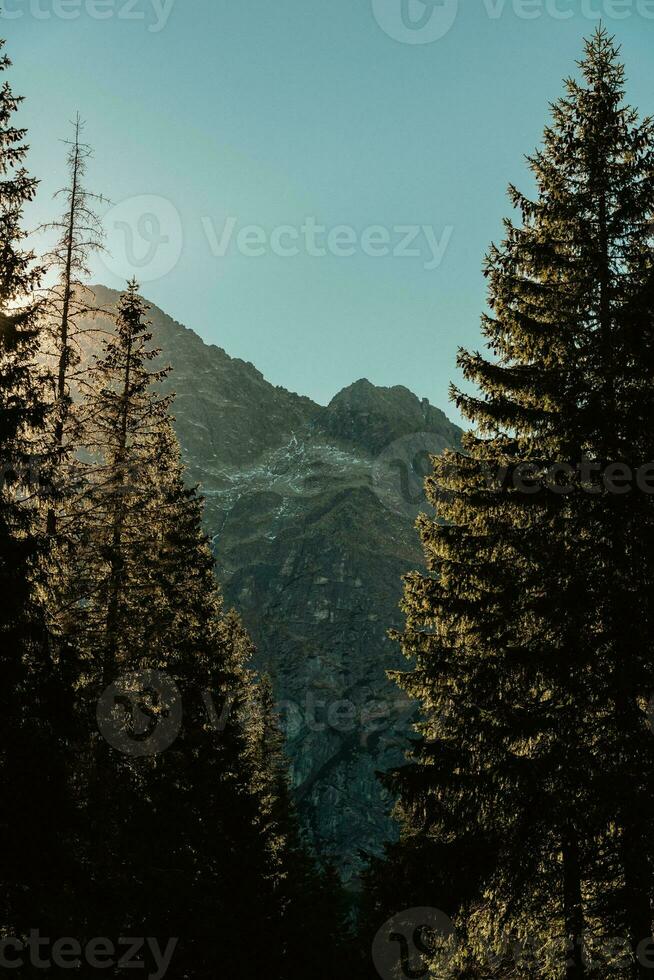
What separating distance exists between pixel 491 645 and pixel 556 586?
135 cm

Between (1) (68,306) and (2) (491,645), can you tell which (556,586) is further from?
(1) (68,306)

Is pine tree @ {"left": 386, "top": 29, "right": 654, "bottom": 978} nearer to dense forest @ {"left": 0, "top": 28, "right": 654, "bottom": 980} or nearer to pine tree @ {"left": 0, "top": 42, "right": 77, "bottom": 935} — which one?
dense forest @ {"left": 0, "top": 28, "right": 654, "bottom": 980}

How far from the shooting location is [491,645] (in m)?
10.1

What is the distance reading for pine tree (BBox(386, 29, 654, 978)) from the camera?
879 centimetres

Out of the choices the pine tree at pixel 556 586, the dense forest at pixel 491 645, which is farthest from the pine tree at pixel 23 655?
the pine tree at pixel 556 586

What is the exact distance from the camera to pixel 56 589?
12.2 m

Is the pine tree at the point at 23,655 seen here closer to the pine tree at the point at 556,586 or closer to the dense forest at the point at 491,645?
the dense forest at the point at 491,645

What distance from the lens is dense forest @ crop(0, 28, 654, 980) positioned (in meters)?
8.91

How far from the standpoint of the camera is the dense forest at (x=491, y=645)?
29.2 ft

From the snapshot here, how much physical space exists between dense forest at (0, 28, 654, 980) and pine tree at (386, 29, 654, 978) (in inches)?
1.3

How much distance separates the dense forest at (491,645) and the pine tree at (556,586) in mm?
34

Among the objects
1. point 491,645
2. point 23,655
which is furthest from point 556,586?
point 23,655

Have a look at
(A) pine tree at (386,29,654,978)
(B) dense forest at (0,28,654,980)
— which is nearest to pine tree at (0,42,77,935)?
(B) dense forest at (0,28,654,980)

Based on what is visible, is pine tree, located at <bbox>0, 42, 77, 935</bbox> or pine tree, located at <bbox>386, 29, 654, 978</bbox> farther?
pine tree, located at <bbox>0, 42, 77, 935</bbox>
